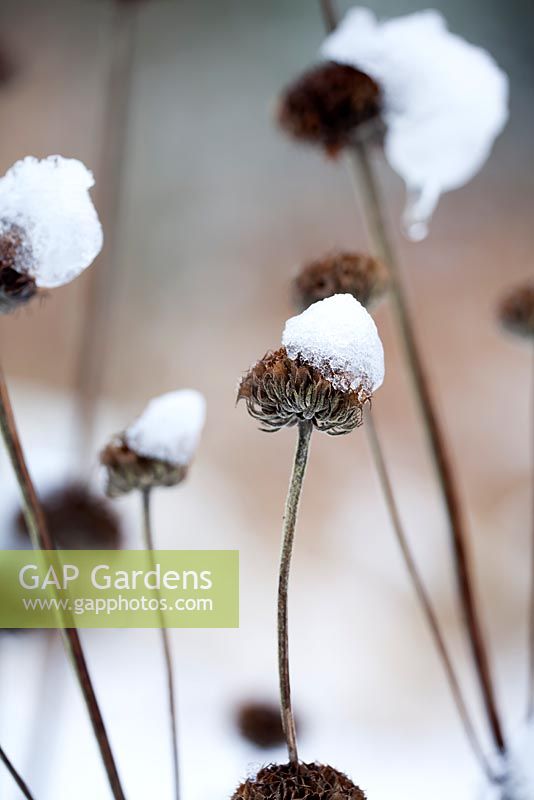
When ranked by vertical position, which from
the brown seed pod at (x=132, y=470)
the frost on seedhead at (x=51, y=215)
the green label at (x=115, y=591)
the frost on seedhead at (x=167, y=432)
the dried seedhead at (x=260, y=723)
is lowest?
the dried seedhead at (x=260, y=723)

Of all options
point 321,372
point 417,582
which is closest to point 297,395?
point 321,372

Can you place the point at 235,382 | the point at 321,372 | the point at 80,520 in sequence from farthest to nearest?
the point at 80,520 < the point at 235,382 < the point at 321,372

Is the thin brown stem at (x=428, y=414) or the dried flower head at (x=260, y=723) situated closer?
the dried flower head at (x=260, y=723)

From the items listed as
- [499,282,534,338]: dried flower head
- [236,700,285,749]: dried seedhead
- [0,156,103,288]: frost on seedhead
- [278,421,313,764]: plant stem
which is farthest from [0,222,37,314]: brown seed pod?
[499,282,534,338]: dried flower head

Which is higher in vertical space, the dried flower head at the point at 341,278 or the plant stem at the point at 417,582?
the dried flower head at the point at 341,278

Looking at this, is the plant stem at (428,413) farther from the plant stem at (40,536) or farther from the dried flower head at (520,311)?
the plant stem at (40,536)

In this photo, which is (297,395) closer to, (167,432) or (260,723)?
(167,432)

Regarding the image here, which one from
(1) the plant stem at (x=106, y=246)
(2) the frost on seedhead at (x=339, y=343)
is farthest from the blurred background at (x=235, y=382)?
(2) the frost on seedhead at (x=339, y=343)
